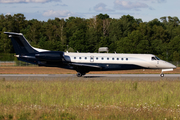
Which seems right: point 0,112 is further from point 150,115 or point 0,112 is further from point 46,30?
point 46,30

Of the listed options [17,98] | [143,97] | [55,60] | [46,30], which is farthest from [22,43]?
[46,30]

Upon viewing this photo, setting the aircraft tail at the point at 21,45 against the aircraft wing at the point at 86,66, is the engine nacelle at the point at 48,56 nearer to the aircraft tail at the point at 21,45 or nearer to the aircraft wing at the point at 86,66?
the aircraft wing at the point at 86,66

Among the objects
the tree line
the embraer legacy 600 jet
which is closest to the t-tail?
the embraer legacy 600 jet

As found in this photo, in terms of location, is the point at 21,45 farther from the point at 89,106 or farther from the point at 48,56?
the point at 89,106

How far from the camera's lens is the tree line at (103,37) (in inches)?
3366

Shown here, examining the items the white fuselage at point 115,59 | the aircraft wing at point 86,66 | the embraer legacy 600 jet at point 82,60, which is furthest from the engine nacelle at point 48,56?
the aircraft wing at point 86,66

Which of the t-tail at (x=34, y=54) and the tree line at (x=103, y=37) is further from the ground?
the tree line at (x=103, y=37)

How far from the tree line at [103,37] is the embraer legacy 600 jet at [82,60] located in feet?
167

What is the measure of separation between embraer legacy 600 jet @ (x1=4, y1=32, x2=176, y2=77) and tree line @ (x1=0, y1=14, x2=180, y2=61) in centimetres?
5100

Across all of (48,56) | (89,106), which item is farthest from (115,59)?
(89,106)

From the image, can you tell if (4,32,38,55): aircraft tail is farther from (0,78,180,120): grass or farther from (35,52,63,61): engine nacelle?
(0,78,180,120): grass

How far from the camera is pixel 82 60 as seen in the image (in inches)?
1129

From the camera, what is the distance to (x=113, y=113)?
9.82m

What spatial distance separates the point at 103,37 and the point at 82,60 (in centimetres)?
6860
